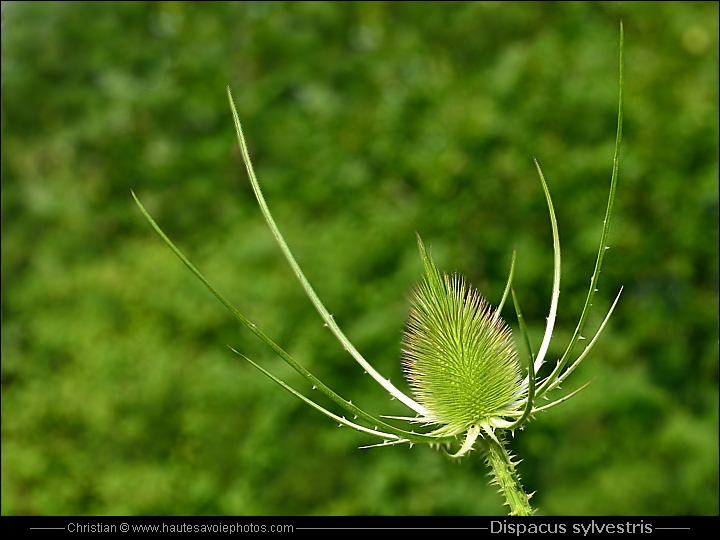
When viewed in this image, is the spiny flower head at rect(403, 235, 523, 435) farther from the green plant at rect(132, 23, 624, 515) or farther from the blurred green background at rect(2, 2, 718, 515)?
the blurred green background at rect(2, 2, 718, 515)

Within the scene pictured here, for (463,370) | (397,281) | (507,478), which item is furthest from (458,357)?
(397,281)

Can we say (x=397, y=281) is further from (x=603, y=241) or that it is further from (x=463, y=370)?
(x=603, y=241)

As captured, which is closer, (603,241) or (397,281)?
(603,241)

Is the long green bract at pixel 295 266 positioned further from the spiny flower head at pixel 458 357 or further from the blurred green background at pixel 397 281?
the blurred green background at pixel 397 281

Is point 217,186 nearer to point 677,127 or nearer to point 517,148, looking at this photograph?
point 517,148

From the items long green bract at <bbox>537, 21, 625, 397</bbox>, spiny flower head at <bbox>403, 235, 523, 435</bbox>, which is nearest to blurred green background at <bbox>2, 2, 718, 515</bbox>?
spiny flower head at <bbox>403, 235, 523, 435</bbox>

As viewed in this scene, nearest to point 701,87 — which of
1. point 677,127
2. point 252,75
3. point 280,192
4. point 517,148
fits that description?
point 677,127
